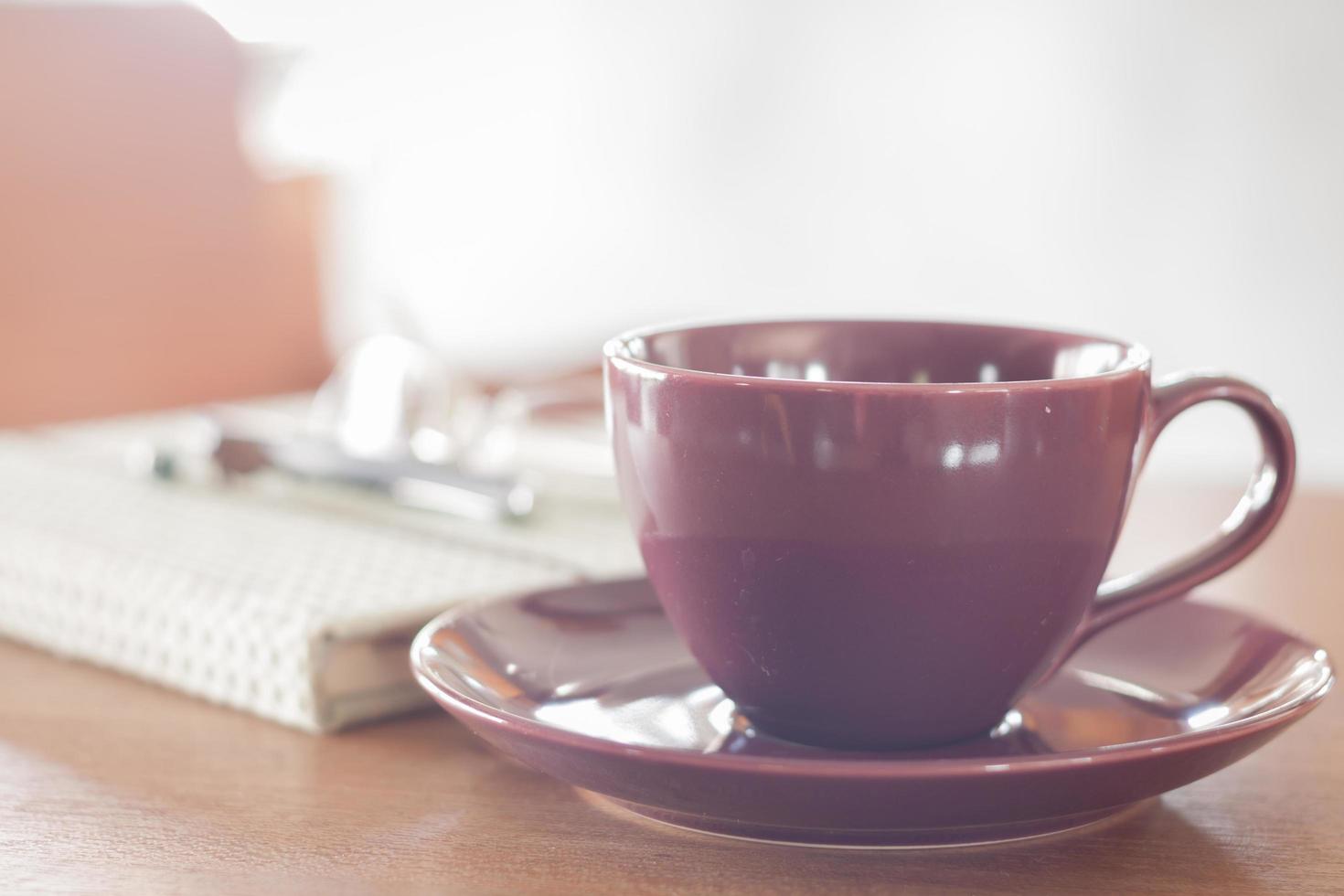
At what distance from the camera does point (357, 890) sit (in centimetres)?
31

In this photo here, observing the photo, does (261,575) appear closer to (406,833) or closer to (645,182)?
(406,833)

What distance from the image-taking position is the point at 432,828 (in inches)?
13.8

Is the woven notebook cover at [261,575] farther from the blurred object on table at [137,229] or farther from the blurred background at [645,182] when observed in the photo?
the blurred object on table at [137,229]

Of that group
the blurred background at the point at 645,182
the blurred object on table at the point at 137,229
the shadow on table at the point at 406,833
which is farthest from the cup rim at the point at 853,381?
the blurred object on table at the point at 137,229

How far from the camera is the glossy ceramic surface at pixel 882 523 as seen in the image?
330mm

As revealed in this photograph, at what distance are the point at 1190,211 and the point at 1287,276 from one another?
212 mm

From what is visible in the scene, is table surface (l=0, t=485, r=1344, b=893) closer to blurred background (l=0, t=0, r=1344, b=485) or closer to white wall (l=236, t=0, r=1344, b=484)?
blurred background (l=0, t=0, r=1344, b=485)

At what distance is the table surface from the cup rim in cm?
11

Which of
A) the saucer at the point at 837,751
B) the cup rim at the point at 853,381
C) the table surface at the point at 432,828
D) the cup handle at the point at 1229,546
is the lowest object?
the table surface at the point at 432,828

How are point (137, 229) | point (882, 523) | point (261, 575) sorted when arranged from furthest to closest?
point (137, 229) → point (261, 575) → point (882, 523)

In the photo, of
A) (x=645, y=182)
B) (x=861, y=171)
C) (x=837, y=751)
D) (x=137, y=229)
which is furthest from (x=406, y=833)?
(x=645, y=182)

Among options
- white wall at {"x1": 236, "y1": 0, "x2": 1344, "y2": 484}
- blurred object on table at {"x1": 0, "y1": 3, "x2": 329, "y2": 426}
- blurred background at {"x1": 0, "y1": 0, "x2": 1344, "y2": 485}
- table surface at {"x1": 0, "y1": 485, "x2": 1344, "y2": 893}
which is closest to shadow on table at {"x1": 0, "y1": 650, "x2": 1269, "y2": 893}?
table surface at {"x1": 0, "y1": 485, "x2": 1344, "y2": 893}

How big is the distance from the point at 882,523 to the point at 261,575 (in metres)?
0.25

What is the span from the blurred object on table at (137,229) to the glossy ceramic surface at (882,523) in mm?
1629
